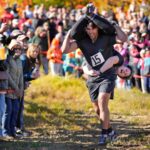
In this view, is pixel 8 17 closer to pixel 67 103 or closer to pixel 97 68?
pixel 67 103

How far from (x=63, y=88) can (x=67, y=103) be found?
1714 mm

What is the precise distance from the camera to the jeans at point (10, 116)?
945 centimetres

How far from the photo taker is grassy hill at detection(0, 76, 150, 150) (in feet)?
29.2

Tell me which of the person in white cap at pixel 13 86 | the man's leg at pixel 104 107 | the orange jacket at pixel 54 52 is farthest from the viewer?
the orange jacket at pixel 54 52

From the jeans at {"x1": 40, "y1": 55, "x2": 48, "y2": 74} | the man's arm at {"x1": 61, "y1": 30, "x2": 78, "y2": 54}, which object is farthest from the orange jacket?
the man's arm at {"x1": 61, "y1": 30, "x2": 78, "y2": 54}

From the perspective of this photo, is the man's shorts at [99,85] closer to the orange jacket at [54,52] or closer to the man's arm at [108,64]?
the man's arm at [108,64]

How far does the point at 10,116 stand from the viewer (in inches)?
377

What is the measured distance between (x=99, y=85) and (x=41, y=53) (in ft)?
28.9

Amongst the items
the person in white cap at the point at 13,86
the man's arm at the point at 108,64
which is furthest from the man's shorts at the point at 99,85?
the person in white cap at the point at 13,86

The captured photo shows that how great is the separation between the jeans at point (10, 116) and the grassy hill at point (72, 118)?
349 millimetres

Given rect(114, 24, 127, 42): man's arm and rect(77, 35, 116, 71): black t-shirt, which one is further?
rect(77, 35, 116, 71): black t-shirt

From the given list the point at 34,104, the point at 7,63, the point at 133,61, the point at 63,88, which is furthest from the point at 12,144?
the point at 133,61

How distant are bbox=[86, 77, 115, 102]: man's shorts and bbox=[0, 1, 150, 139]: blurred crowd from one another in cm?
97

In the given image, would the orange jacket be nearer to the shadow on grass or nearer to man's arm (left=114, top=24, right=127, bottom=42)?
the shadow on grass
